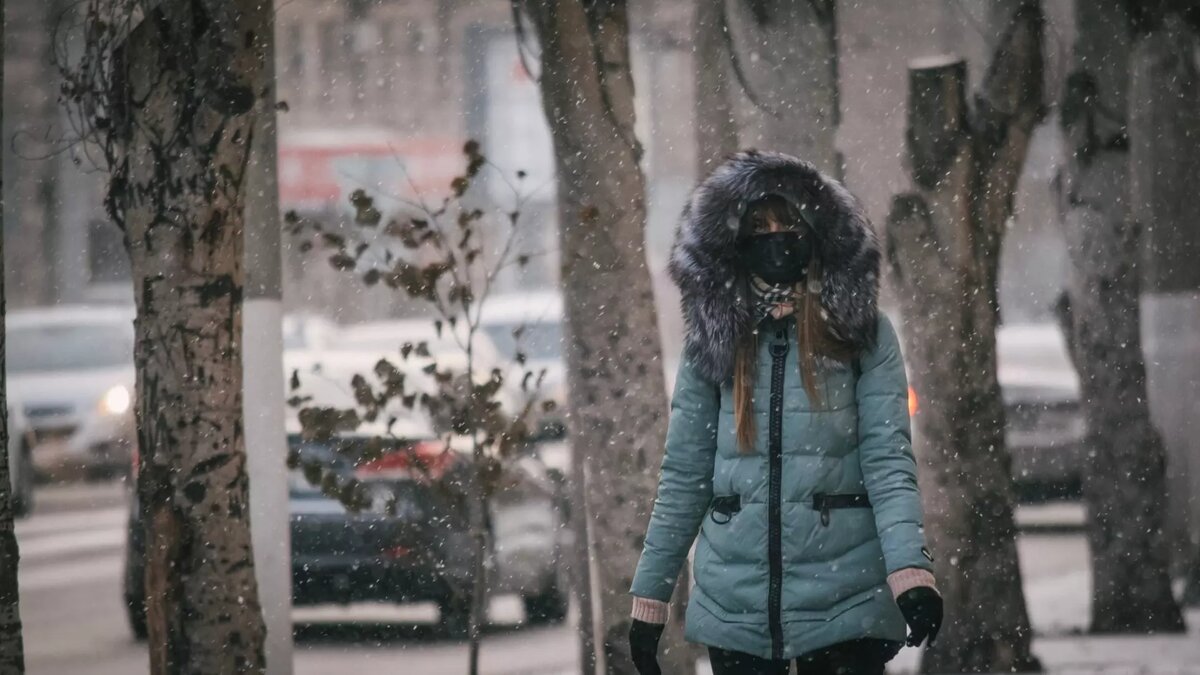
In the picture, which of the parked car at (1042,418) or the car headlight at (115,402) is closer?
the parked car at (1042,418)

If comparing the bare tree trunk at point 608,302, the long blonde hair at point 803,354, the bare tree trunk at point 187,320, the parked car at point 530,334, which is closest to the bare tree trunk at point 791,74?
the bare tree trunk at point 608,302

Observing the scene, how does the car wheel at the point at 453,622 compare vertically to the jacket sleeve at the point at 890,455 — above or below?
below

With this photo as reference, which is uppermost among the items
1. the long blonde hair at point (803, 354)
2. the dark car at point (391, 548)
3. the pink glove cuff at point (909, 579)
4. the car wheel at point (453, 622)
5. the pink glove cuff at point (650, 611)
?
the long blonde hair at point (803, 354)

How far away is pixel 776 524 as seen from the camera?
3.50 meters

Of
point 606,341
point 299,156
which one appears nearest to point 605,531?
point 606,341

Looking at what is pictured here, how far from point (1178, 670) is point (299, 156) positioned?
1814cm

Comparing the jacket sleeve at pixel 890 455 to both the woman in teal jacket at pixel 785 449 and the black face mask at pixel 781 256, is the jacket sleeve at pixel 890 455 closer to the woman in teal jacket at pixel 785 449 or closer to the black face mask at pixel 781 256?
the woman in teal jacket at pixel 785 449

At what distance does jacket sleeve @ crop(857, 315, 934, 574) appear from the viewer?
3404mm

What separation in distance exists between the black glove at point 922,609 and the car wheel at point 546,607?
20.3 feet

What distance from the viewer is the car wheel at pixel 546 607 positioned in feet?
31.2

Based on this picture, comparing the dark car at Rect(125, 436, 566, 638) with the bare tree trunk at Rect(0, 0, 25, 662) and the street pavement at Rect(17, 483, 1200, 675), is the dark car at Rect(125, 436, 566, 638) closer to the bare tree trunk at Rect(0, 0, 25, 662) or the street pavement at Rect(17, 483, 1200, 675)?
the street pavement at Rect(17, 483, 1200, 675)

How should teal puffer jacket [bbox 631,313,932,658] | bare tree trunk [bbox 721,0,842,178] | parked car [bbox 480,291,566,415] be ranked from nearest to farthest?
teal puffer jacket [bbox 631,313,932,658]
bare tree trunk [bbox 721,0,842,178]
parked car [bbox 480,291,566,415]

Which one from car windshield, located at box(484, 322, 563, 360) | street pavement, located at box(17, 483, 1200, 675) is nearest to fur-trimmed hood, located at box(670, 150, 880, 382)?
street pavement, located at box(17, 483, 1200, 675)

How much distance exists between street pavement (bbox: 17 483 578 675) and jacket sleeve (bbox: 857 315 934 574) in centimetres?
509
